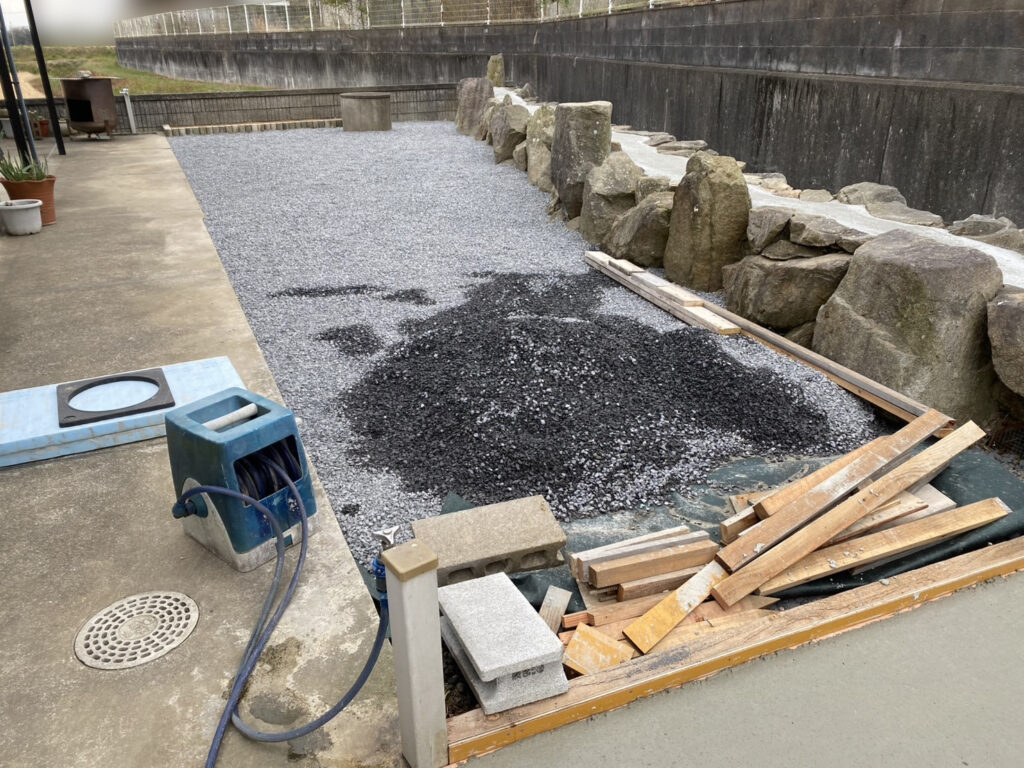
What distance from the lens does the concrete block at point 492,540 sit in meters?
2.97

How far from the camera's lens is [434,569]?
1.73 m

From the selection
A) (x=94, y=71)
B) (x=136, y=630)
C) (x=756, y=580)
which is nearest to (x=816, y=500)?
(x=756, y=580)

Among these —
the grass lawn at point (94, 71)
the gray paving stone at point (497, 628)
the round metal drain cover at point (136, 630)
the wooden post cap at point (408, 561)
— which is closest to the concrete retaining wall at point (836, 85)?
the gray paving stone at point (497, 628)

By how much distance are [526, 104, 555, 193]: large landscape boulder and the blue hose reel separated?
857cm

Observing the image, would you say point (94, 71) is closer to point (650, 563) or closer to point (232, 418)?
point (232, 418)

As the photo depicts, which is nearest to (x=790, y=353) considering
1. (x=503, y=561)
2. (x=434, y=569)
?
(x=503, y=561)

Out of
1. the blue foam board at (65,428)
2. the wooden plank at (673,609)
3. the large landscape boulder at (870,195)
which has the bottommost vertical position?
the wooden plank at (673,609)

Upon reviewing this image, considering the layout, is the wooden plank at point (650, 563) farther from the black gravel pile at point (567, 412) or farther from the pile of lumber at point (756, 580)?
Answer: the black gravel pile at point (567, 412)

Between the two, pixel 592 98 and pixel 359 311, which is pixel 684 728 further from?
pixel 592 98

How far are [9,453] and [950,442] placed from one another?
14.6 ft

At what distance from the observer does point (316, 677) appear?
2.18 metres

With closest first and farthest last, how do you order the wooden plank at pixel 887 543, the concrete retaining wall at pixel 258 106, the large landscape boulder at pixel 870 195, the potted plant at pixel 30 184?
the wooden plank at pixel 887 543 < the potted plant at pixel 30 184 < the large landscape boulder at pixel 870 195 < the concrete retaining wall at pixel 258 106

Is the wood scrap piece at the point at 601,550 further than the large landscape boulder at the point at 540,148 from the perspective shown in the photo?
No

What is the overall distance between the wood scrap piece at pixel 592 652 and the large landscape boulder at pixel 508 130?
1074 cm
